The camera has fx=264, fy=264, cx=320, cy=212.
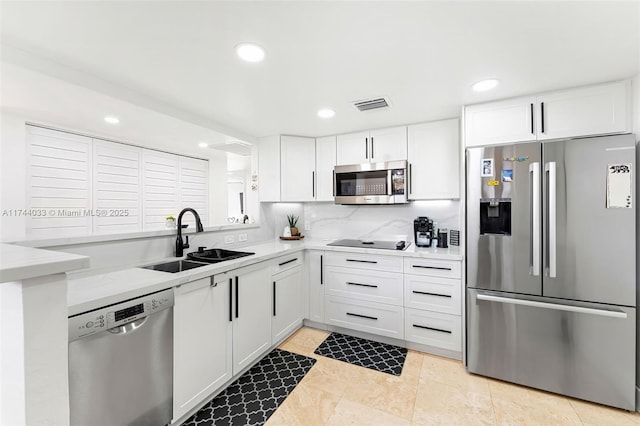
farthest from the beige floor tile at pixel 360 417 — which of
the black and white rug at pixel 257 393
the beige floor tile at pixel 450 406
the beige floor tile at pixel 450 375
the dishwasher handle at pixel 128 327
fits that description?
the dishwasher handle at pixel 128 327

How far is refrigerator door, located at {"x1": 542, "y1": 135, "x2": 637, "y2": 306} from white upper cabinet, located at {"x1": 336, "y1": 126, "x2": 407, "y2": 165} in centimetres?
123

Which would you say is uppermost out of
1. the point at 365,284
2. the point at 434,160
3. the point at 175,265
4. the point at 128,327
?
the point at 434,160

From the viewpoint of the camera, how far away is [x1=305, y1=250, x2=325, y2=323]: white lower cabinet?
9.42ft

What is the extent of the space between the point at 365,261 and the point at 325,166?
1.26m

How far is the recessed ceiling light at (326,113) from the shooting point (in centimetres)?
238

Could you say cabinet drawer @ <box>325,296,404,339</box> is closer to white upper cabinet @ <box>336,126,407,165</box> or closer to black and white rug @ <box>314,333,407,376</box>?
black and white rug @ <box>314,333,407,376</box>

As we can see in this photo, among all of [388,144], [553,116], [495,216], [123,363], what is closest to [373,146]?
[388,144]

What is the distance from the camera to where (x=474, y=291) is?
2131mm

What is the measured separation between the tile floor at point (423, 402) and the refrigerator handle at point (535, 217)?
2.93 feet

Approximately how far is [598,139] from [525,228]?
728mm

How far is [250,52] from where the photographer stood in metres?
1.48

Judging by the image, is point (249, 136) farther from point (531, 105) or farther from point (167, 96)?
point (531, 105)

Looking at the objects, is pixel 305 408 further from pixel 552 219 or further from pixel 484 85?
pixel 484 85

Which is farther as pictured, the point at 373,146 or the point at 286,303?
the point at 373,146
